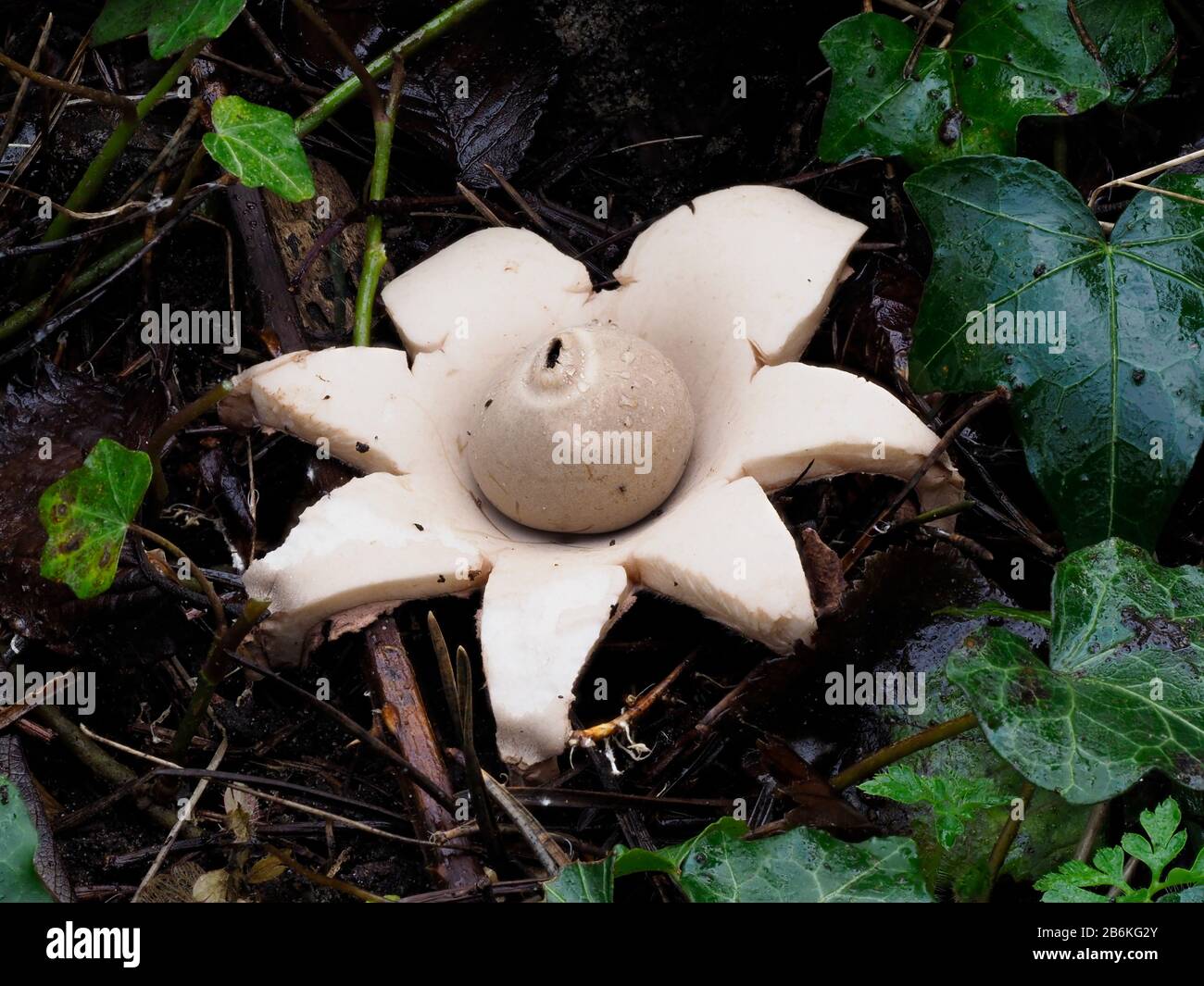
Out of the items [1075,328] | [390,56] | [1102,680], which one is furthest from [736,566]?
[390,56]

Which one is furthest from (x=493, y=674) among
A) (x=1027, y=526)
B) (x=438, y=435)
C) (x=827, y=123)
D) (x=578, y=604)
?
(x=827, y=123)

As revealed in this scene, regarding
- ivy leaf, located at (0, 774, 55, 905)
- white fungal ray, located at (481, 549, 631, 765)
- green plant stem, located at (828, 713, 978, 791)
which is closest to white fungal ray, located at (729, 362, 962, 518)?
white fungal ray, located at (481, 549, 631, 765)

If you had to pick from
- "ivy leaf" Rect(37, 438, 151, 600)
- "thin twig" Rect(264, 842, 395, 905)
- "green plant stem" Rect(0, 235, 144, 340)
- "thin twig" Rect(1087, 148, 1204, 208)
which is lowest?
"thin twig" Rect(264, 842, 395, 905)

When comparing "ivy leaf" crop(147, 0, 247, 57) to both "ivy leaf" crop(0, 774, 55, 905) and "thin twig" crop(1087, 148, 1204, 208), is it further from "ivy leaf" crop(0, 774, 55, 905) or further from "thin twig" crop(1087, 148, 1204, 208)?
"thin twig" crop(1087, 148, 1204, 208)

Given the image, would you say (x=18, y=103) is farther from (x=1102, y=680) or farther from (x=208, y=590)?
(x=1102, y=680)

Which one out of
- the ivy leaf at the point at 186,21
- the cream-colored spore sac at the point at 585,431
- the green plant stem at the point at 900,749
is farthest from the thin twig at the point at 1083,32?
the ivy leaf at the point at 186,21
